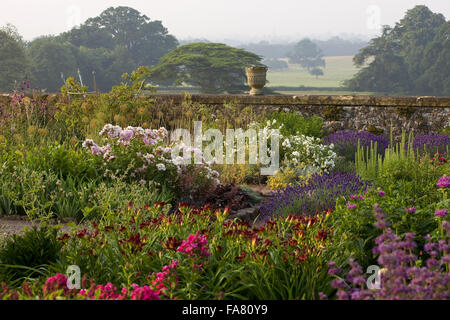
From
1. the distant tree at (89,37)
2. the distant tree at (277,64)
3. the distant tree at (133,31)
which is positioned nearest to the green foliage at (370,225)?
the distant tree at (133,31)

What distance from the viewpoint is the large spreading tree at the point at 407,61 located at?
40156 mm

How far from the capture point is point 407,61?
42.4 metres

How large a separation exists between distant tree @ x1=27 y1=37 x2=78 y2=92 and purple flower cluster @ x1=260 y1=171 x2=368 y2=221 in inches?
1465

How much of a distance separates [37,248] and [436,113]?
29.0 ft

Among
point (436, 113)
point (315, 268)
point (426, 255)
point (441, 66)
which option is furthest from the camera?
point (441, 66)

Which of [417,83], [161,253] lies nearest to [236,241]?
[161,253]

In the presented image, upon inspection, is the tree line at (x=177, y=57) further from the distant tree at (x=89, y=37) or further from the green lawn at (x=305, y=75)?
the green lawn at (x=305, y=75)

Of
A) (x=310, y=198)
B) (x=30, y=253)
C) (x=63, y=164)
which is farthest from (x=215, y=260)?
(x=63, y=164)

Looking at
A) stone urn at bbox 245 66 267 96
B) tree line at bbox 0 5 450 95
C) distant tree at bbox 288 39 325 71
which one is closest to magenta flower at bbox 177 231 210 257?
stone urn at bbox 245 66 267 96

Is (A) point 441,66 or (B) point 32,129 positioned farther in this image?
(A) point 441,66

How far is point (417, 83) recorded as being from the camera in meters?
40.5

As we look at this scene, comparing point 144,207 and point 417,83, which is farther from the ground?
point 417,83

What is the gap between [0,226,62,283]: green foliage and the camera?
11.6 feet
